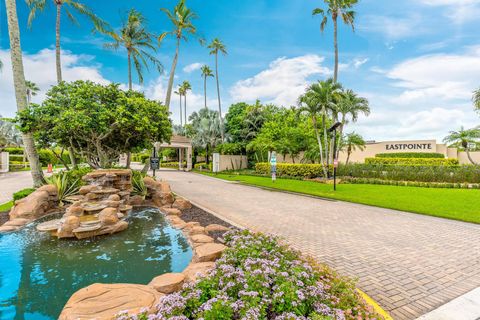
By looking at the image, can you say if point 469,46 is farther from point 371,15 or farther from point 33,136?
point 33,136

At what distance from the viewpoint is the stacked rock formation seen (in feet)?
19.0

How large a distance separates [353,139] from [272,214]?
21956 millimetres

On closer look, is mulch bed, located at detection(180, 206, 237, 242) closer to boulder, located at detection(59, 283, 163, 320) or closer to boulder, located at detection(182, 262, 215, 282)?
boulder, located at detection(182, 262, 215, 282)

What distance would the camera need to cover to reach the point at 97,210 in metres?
7.04

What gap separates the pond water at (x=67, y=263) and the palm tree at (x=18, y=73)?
4043mm

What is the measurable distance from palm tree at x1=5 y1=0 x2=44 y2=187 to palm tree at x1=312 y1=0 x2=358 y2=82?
19.8m

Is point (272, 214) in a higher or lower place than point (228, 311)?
lower

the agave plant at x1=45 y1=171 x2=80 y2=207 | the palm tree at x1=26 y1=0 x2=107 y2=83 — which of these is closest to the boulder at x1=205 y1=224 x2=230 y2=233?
the agave plant at x1=45 y1=171 x2=80 y2=207

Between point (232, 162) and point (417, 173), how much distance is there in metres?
20.4

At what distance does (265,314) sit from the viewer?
2197mm

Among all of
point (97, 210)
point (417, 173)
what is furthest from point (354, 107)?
point (97, 210)

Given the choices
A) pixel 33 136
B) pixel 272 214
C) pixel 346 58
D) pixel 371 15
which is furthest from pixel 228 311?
pixel 346 58

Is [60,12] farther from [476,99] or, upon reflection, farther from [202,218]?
A: [476,99]

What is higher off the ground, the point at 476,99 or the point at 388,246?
the point at 476,99
